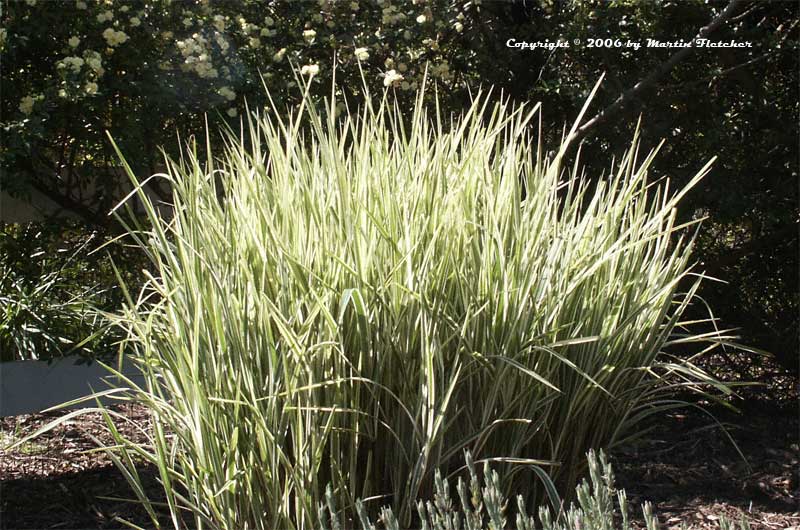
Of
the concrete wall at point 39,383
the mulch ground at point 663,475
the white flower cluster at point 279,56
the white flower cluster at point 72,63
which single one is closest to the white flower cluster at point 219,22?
the white flower cluster at point 279,56

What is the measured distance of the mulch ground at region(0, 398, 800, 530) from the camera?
291cm

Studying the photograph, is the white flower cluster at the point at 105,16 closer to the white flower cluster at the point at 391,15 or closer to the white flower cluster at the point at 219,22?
the white flower cluster at the point at 219,22

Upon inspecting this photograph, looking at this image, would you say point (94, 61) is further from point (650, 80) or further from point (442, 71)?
point (650, 80)

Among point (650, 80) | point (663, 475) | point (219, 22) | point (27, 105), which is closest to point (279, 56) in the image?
point (219, 22)

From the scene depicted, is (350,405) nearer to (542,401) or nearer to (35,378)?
(542,401)

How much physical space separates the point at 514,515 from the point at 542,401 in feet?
1.26

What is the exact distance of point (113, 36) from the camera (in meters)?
3.45

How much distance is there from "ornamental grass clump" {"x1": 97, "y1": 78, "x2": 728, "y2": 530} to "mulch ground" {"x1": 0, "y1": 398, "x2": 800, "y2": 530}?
685 mm

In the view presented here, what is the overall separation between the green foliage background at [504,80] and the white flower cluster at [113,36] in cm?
10

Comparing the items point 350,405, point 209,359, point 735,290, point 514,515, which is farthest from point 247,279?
point 735,290

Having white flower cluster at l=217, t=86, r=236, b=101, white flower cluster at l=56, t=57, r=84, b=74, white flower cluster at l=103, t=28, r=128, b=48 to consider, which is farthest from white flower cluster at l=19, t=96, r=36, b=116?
white flower cluster at l=217, t=86, r=236, b=101

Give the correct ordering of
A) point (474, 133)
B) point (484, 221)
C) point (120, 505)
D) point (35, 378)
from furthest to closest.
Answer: point (35, 378) → point (120, 505) → point (474, 133) → point (484, 221)

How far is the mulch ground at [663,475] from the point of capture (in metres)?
2.91

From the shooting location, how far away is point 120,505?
3.01 meters
